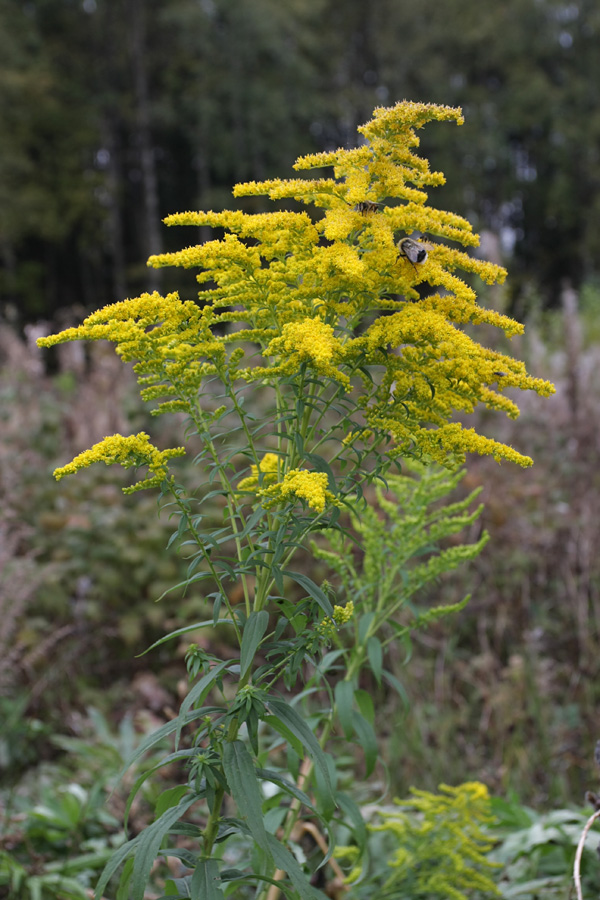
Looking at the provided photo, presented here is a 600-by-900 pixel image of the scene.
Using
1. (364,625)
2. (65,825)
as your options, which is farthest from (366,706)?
(65,825)

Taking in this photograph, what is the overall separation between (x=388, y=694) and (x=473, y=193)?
2741cm

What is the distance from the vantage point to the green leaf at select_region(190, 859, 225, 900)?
139 cm

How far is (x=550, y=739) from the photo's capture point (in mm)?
3566

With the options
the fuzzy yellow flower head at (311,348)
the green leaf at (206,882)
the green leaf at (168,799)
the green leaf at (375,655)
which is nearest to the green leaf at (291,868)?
the green leaf at (206,882)

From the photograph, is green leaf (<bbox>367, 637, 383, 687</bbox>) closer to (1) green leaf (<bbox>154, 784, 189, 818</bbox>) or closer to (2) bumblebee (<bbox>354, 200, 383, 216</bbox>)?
(1) green leaf (<bbox>154, 784, 189, 818</bbox>)

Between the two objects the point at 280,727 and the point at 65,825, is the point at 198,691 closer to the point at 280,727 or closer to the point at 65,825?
the point at 280,727

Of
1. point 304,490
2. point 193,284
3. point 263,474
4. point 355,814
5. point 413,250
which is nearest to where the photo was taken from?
point 304,490

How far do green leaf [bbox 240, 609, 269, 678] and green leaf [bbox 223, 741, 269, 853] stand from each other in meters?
0.16

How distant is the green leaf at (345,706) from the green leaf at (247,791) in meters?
0.47

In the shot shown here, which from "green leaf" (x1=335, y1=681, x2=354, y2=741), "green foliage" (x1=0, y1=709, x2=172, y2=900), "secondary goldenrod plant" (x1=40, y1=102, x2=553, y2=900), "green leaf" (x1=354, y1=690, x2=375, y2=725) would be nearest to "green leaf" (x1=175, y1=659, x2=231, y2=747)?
"secondary goldenrod plant" (x1=40, y1=102, x2=553, y2=900)

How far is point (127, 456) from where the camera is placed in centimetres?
143

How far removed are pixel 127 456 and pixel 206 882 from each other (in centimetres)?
80

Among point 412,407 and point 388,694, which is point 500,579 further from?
point 412,407

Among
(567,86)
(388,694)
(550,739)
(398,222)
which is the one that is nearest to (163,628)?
(388,694)
